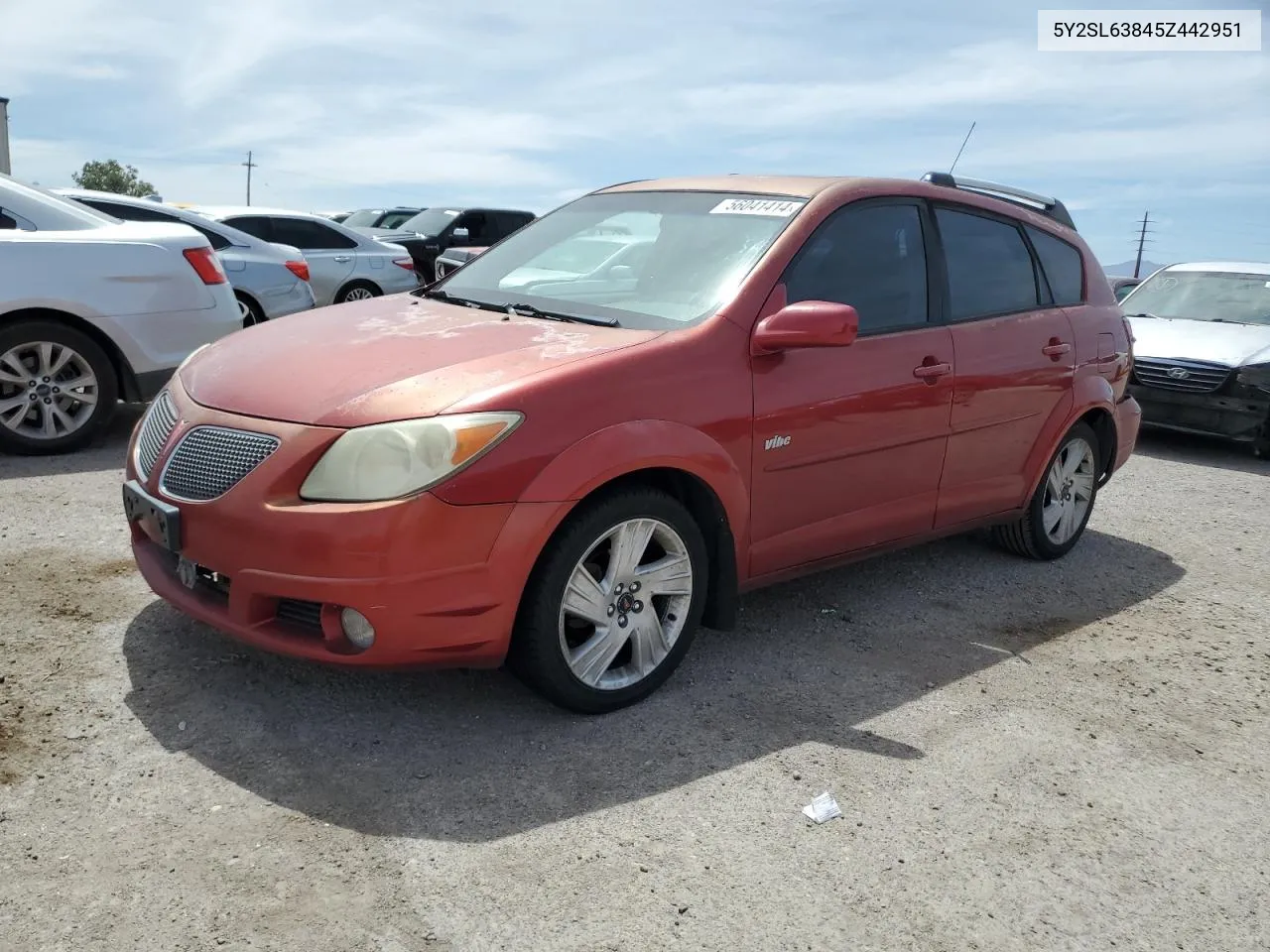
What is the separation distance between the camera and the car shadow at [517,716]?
3133 millimetres

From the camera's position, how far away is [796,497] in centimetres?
410

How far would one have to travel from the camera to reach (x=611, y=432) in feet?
11.3

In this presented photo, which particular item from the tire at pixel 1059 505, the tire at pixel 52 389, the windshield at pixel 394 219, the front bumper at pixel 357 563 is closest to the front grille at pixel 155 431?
the front bumper at pixel 357 563

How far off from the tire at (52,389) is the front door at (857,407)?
14.1ft

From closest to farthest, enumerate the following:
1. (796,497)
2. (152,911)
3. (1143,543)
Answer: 1. (152,911)
2. (796,497)
3. (1143,543)

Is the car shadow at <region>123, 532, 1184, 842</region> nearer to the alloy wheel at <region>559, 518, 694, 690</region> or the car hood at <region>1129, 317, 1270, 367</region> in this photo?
the alloy wheel at <region>559, 518, 694, 690</region>

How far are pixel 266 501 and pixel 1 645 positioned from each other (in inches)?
52.8

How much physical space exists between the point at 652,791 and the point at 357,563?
3.37ft

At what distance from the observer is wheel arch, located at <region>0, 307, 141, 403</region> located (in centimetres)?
631

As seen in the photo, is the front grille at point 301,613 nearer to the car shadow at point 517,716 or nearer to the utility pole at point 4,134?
the car shadow at point 517,716

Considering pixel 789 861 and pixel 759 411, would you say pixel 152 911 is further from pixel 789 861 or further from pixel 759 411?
pixel 759 411

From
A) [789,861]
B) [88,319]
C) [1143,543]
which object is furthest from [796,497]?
[88,319]

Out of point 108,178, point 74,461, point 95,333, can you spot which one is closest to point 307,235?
point 95,333

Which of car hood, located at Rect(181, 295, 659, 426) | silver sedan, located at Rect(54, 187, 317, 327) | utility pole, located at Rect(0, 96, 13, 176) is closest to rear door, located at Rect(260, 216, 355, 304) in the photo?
silver sedan, located at Rect(54, 187, 317, 327)
